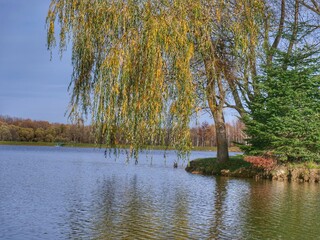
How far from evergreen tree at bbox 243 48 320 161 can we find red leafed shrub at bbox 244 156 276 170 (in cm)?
38

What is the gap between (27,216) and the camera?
12703 mm

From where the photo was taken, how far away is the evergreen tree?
25.7 m

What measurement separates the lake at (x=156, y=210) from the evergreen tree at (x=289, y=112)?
154 inches

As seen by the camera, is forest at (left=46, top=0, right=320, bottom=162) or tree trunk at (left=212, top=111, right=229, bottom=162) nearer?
forest at (left=46, top=0, right=320, bottom=162)

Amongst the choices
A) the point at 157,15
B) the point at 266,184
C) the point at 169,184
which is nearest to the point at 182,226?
the point at 157,15

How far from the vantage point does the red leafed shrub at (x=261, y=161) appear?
25281 millimetres

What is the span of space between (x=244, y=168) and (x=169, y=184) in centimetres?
623

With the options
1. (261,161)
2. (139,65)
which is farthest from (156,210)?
(261,161)

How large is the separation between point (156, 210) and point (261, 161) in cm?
1249

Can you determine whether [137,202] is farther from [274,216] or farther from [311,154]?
[311,154]

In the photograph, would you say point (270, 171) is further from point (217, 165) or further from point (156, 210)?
point (156, 210)

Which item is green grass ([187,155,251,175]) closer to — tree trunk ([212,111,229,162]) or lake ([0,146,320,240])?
tree trunk ([212,111,229,162])

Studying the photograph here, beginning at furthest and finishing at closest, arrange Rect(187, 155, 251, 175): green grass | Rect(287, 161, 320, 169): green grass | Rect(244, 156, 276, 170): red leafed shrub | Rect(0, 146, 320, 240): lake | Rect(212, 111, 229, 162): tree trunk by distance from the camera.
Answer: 1. Rect(187, 155, 251, 175): green grass
2. Rect(212, 111, 229, 162): tree trunk
3. Rect(287, 161, 320, 169): green grass
4. Rect(244, 156, 276, 170): red leafed shrub
5. Rect(0, 146, 320, 240): lake

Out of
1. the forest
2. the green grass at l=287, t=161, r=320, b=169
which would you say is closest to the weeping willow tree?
the forest
